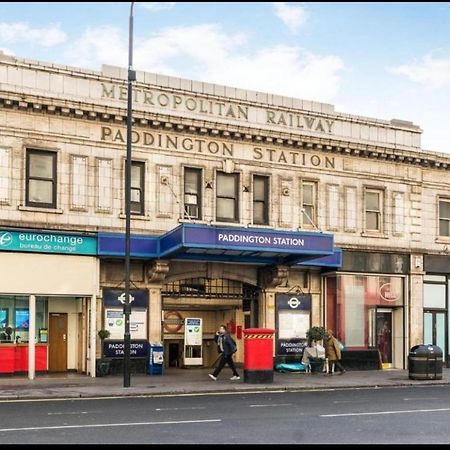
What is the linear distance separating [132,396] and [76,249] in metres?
7.15

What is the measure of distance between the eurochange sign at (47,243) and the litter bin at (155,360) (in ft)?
12.5

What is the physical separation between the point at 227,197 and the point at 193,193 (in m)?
1.35

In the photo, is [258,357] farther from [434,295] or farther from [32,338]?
[434,295]

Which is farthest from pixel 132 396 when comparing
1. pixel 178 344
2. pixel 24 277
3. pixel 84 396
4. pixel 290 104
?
pixel 290 104

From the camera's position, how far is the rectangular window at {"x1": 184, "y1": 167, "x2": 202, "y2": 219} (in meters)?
30.5

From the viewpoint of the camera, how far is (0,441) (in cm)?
1274

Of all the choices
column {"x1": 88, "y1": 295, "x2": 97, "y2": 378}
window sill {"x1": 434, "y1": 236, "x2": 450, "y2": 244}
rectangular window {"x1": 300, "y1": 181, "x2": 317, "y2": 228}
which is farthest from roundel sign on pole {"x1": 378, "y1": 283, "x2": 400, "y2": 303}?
column {"x1": 88, "y1": 295, "x2": 97, "y2": 378}

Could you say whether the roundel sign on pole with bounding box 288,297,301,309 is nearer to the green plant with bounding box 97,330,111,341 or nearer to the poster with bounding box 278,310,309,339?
the poster with bounding box 278,310,309,339

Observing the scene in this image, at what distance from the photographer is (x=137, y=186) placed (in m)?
29.5

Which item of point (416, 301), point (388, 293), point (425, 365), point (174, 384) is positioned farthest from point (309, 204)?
point (174, 384)

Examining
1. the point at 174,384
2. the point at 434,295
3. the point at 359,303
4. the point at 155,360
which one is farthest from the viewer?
the point at 434,295

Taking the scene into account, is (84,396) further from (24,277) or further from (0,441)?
(0,441)

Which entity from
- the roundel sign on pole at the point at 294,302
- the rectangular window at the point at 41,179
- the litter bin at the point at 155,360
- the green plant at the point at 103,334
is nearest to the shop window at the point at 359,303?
the roundel sign on pole at the point at 294,302

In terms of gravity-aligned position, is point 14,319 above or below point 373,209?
below
